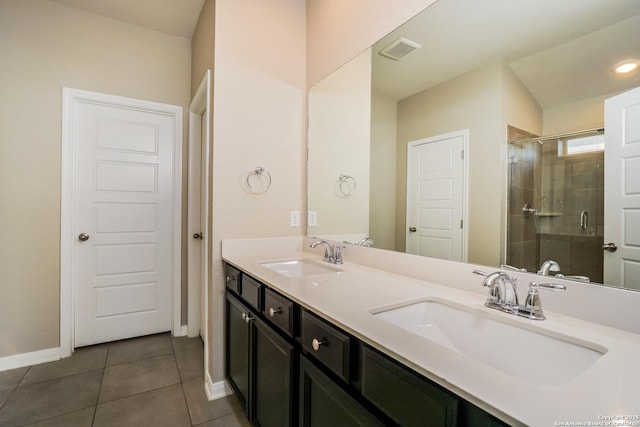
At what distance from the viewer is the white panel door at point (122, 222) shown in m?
2.42

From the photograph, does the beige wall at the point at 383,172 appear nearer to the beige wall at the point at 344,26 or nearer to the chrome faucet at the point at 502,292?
the beige wall at the point at 344,26

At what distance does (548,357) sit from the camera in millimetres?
764

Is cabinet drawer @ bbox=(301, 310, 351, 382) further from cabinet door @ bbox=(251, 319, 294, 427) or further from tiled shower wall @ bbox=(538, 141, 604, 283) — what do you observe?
tiled shower wall @ bbox=(538, 141, 604, 283)

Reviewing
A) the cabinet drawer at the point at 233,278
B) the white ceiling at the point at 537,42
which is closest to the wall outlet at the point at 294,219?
the cabinet drawer at the point at 233,278

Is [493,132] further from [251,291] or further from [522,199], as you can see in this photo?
[251,291]

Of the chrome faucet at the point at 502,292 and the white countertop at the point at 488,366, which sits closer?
the white countertop at the point at 488,366

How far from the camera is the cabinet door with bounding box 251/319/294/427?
1.12m

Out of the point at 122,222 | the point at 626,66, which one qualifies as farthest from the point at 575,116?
the point at 122,222

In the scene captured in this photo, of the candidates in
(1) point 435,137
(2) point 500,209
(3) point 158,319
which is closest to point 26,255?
(3) point 158,319

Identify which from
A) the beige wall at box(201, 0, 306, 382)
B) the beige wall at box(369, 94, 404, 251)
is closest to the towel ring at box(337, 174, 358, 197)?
the beige wall at box(369, 94, 404, 251)

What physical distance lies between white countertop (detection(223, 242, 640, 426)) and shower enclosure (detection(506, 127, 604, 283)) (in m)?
0.18

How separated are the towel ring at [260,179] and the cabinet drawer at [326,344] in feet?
3.73

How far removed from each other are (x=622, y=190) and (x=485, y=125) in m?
0.48

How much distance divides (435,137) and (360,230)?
68 centimetres
